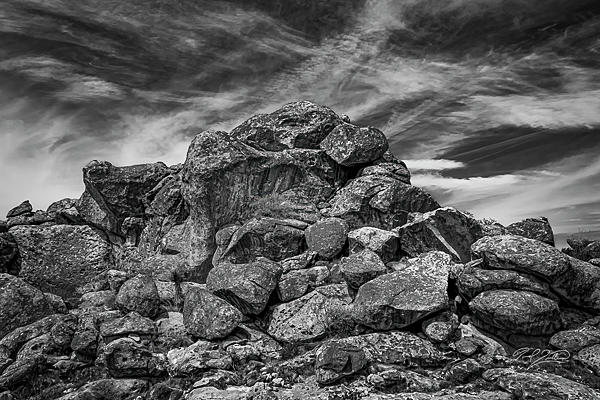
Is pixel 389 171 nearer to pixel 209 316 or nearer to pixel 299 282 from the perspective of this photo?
pixel 299 282

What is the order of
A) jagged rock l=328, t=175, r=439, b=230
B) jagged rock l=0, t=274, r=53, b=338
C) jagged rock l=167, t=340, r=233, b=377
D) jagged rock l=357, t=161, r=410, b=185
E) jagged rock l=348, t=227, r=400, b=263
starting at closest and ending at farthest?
1. jagged rock l=167, t=340, r=233, b=377
2. jagged rock l=0, t=274, r=53, b=338
3. jagged rock l=348, t=227, r=400, b=263
4. jagged rock l=328, t=175, r=439, b=230
5. jagged rock l=357, t=161, r=410, b=185

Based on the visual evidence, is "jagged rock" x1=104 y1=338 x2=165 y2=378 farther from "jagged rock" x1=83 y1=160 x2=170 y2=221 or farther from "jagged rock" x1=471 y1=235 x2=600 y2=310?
"jagged rock" x1=83 y1=160 x2=170 y2=221

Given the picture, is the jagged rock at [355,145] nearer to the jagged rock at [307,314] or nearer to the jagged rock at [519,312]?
the jagged rock at [307,314]

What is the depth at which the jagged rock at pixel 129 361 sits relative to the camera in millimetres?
24469

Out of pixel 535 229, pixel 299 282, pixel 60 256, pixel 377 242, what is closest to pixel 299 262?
pixel 299 282

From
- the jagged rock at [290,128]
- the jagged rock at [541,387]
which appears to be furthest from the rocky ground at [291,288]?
the jagged rock at [290,128]

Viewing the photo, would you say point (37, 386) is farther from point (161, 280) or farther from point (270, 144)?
point (270, 144)

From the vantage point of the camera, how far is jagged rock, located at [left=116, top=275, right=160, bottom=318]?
32.2 m

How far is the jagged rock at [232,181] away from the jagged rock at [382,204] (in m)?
3.82

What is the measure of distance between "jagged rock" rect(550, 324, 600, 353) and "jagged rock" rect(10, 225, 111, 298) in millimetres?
39484

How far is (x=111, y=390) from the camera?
23062mm

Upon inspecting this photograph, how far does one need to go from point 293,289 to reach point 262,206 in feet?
38.6

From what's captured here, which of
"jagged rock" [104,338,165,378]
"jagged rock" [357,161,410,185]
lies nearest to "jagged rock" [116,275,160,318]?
"jagged rock" [104,338,165,378]

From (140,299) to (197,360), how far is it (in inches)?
365
